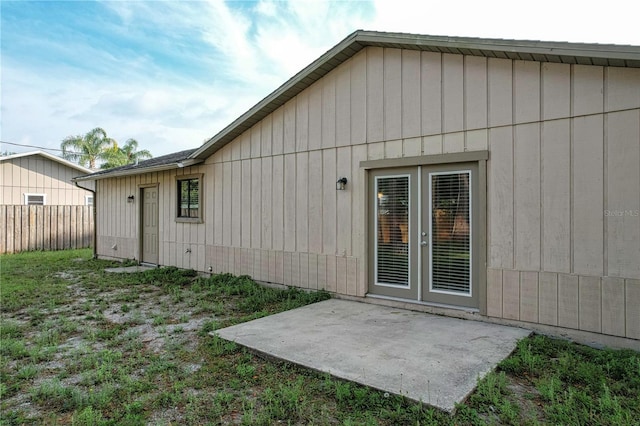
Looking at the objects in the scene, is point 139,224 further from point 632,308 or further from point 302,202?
point 632,308

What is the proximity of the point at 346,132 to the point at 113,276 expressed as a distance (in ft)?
21.5

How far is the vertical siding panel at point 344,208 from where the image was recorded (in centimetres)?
605

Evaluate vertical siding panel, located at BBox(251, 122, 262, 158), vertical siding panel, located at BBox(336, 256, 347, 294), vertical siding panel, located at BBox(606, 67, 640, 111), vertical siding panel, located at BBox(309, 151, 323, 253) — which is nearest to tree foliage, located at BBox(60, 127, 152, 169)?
vertical siding panel, located at BBox(251, 122, 262, 158)

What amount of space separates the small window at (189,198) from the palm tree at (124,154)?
1767cm

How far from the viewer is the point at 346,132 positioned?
20.0 feet

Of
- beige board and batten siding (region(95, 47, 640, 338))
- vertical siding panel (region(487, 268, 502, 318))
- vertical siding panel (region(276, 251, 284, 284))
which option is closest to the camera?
beige board and batten siding (region(95, 47, 640, 338))

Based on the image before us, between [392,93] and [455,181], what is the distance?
1639 mm

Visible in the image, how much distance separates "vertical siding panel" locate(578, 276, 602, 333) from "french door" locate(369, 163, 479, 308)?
1.12 m

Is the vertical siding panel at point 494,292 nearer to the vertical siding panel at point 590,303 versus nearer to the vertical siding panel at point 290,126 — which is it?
the vertical siding panel at point 590,303

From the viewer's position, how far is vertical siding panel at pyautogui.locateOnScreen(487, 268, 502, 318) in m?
4.62

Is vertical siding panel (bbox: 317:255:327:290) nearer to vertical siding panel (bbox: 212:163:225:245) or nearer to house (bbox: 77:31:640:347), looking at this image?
house (bbox: 77:31:640:347)

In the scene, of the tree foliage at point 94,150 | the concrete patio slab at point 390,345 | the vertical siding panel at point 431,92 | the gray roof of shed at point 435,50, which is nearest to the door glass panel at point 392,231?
the concrete patio slab at point 390,345

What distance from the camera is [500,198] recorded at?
4.63 metres

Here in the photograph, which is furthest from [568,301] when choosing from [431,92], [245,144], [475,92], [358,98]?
[245,144]
